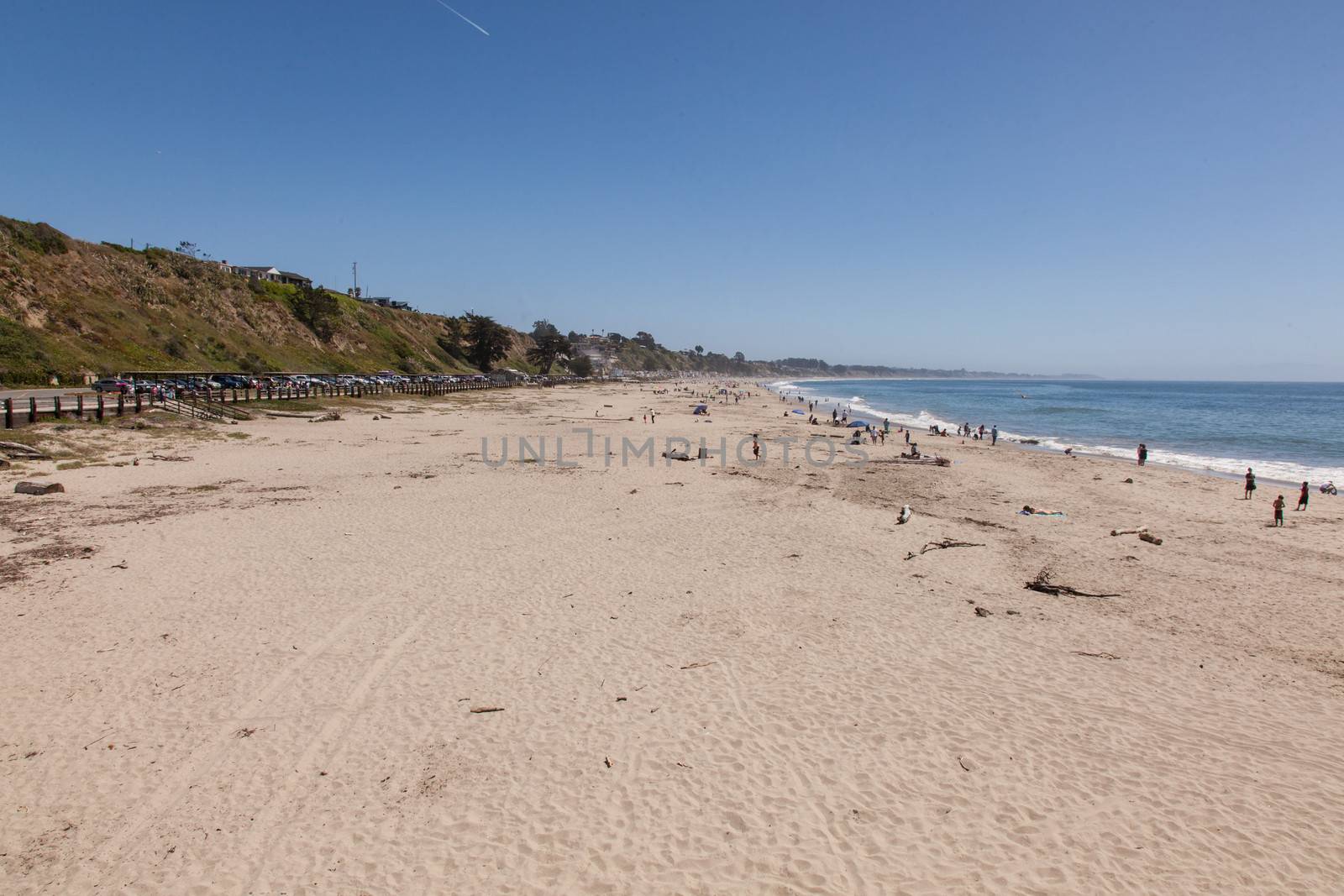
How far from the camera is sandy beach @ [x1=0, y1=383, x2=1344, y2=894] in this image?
5.44 meters

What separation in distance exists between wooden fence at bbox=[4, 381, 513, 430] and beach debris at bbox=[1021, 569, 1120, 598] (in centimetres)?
3248

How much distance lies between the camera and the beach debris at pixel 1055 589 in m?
12.0

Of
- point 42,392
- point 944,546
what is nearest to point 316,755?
point 944,546

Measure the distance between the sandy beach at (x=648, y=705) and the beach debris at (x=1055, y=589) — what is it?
18 cm

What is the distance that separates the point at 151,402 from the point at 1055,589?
3820 centimetres

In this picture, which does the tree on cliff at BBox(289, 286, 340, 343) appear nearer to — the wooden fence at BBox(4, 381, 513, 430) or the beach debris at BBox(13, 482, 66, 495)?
the wooden fence at BBox(4, 381, 513, 430)

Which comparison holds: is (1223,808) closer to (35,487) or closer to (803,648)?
(803,648)

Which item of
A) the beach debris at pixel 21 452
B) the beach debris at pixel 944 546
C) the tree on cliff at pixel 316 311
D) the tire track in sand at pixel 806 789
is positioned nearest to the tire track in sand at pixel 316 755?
the tire track in sand at pixel 806 789

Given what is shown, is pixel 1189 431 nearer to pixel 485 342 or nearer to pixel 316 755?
pixel 316 755

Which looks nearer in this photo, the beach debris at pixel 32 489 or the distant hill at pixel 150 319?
the beach debris at pixel 32 489

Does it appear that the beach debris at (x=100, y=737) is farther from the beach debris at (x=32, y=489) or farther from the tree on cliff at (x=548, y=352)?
the tree on cliff at (x=548, y=352)

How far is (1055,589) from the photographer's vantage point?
12.2 metres

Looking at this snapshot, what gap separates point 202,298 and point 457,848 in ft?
244

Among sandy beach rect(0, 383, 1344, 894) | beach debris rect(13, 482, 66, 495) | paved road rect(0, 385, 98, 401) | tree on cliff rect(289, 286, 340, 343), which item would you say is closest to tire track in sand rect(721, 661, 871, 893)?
sandy beach rect(0, 383, 1344, 894)
